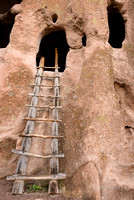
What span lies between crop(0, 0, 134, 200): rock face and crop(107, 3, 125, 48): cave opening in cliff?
4.9 inches

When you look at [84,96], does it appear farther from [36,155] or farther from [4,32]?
[4,32]

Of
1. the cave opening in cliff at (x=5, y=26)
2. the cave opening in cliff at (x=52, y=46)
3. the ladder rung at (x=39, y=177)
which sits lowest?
the ladder rung at (x=39, y=177)

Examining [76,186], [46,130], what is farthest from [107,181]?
[46,130]

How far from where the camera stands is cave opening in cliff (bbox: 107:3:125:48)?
4.40 meters

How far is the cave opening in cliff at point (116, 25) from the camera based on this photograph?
4.40 meters

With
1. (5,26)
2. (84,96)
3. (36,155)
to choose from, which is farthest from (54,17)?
(36,155)

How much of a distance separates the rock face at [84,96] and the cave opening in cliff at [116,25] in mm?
126

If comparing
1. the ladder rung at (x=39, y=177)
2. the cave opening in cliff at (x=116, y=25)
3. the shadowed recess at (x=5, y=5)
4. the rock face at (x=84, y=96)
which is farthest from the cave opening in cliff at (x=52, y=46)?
the ladder rung at (x=39, y=177)

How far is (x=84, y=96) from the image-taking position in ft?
8.76

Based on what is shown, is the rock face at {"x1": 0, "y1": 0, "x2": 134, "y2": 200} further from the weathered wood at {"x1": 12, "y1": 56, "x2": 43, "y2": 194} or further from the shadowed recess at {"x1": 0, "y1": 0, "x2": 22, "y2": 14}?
Result: the shadowed recess at {"x1": 0, "y1": 0, "x2": 22, "y2": 14}

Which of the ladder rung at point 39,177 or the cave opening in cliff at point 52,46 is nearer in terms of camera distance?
the ladder rung at point 39,177

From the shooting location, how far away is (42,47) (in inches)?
223

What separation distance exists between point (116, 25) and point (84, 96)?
3612 millimetres

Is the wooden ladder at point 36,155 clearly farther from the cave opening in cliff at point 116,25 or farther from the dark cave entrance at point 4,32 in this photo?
the dark cave entrance at point 4,32
